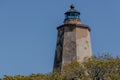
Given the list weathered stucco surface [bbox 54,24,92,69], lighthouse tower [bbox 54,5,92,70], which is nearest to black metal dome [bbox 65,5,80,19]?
lighthouse tower [bbox 54,5,92,70]

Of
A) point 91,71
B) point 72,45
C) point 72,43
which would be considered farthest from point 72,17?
point 91,71

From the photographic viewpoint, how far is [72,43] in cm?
5312

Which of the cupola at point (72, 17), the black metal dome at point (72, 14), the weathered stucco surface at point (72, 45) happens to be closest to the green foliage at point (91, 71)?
the weathered stucco surface at point (72, 45)

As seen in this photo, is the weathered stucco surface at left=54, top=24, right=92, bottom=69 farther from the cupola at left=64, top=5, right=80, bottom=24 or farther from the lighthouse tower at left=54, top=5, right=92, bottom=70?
the cupola at left=64, top=5, right=80, bottom=24

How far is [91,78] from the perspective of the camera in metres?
44.8

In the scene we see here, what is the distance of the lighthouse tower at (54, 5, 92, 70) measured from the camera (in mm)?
52812

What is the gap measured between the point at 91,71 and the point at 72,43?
810cm

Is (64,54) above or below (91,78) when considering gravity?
above

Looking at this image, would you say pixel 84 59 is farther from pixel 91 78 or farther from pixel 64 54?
pixel 91 78

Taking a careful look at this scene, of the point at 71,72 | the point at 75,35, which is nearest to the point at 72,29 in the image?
the point at 75,35

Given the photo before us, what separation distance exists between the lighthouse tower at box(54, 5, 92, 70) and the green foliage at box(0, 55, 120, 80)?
630 cm

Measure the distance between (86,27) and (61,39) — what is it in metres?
2.89

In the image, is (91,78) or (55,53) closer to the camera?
(91,78)

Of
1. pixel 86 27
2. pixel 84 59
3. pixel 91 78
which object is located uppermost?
pixel 86 27
